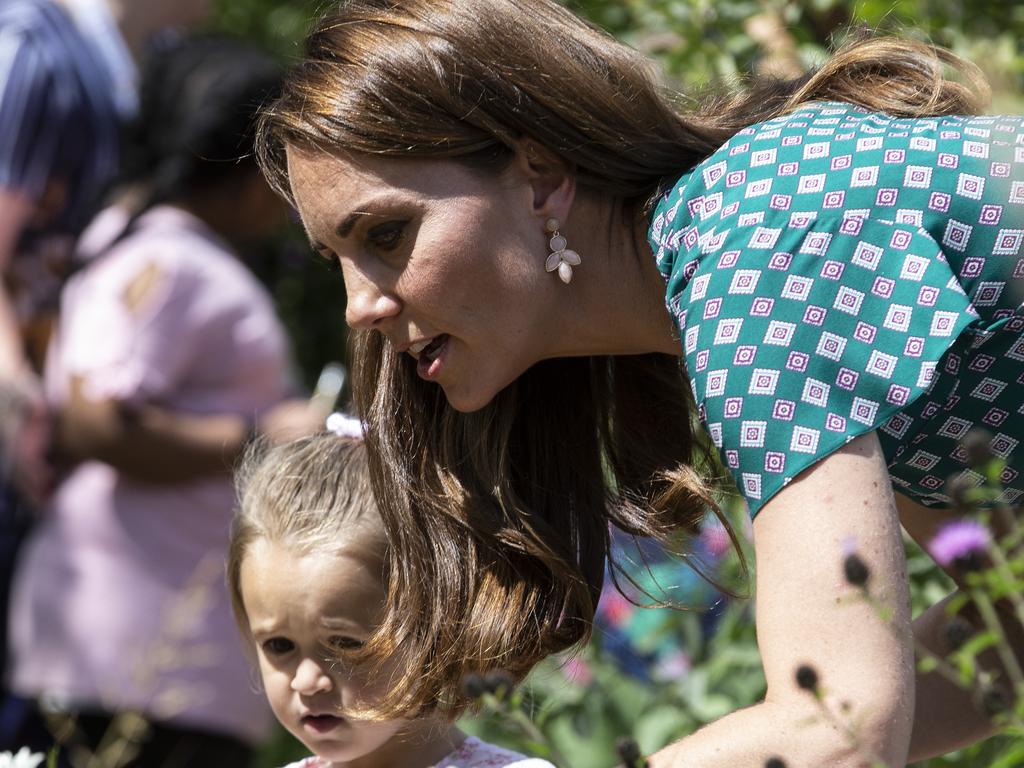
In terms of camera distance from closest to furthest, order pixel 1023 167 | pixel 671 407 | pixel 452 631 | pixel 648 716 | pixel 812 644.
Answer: pixel 812 644, pixel 1023 167, pixel 452 631, pixel 671 407, pixel 648 716

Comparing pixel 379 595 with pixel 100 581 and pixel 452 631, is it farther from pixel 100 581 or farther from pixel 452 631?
pixel 100 581

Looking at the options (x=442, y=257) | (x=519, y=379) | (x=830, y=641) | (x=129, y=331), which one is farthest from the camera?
(x=129, y=331)

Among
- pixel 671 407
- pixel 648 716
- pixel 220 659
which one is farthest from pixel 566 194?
pixel 220 659

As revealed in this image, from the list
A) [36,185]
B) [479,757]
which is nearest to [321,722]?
[479,757]

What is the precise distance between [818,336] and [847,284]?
2.4 inches

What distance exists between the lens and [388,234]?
187 cm

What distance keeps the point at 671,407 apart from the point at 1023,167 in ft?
2.16

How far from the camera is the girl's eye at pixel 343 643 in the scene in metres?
2.05

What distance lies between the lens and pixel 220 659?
3385 mm

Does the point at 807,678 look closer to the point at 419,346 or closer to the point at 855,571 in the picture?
the point at 855,571

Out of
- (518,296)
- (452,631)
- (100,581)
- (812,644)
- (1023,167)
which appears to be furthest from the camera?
(100,581)

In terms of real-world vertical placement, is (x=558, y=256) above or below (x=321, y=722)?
above

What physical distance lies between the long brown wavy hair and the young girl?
0.04m

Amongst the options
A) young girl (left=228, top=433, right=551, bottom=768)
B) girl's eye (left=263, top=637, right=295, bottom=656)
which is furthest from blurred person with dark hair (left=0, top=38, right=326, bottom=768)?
girl's eye (left=263, top=637, right=295, bottom=656)
